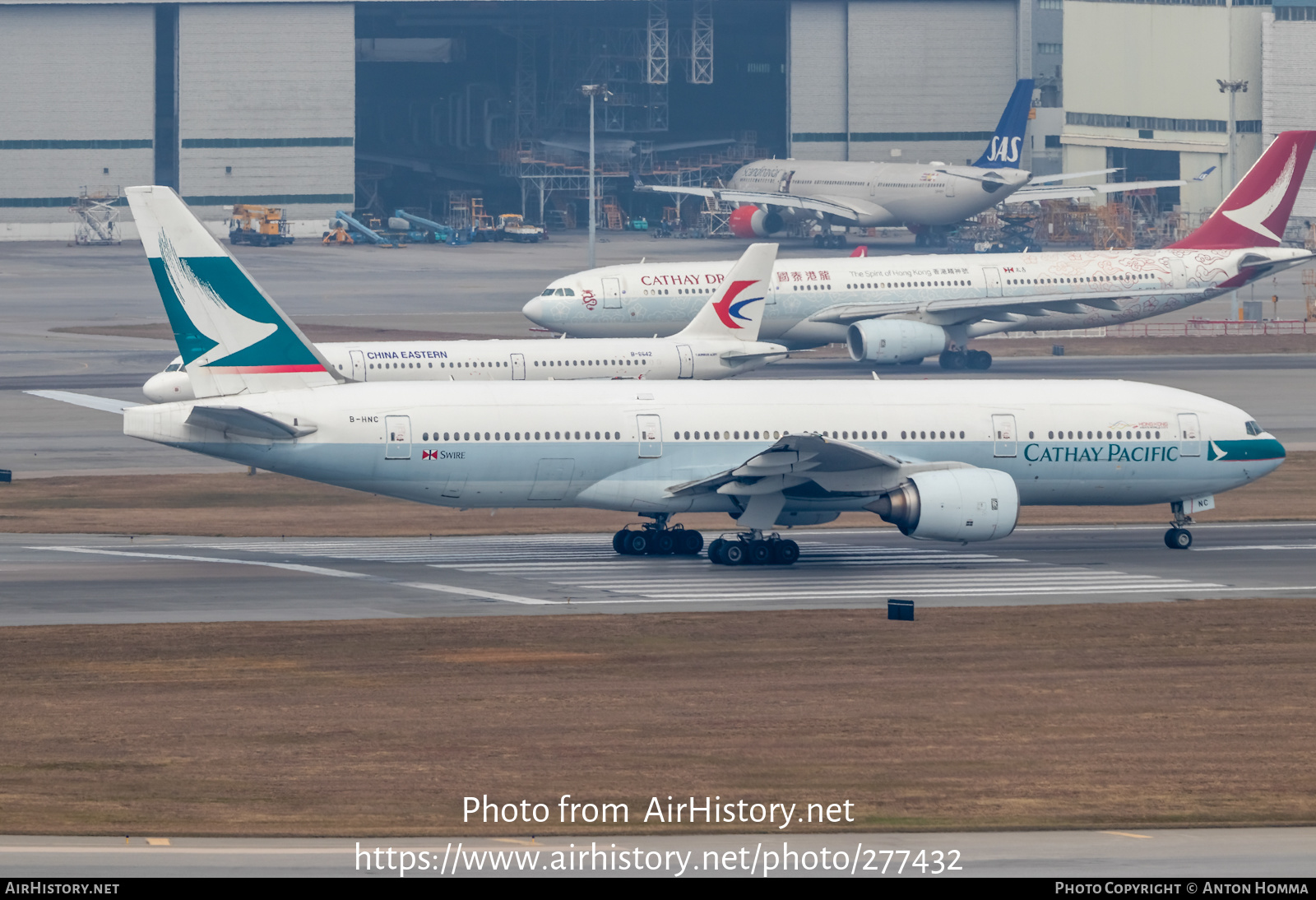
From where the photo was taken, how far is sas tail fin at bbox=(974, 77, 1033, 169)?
12912 centimetres

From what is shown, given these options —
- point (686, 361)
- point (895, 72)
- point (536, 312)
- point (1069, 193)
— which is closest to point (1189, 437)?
point (686, 361)

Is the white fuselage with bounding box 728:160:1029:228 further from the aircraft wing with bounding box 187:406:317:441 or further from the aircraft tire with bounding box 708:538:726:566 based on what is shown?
the aircraft wing with bounding box 187:406:317:441

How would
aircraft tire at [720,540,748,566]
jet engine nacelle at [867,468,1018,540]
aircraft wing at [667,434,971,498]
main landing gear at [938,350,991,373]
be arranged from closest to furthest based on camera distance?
jet engine nacelle at [867,468,1018,540], aircraft wing at [667,434,971,498], aircraft tire at [720,540,748,566], main landing gear at [938,350,991,373]

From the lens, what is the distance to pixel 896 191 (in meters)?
139

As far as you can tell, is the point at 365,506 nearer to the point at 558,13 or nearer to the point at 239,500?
the point at 239,500

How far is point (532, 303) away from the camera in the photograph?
266ft

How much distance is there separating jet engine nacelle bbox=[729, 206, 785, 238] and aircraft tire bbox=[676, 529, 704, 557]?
10437cm

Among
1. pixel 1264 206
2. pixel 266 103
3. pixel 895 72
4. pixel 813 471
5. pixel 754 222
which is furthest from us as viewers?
pixel 895 72

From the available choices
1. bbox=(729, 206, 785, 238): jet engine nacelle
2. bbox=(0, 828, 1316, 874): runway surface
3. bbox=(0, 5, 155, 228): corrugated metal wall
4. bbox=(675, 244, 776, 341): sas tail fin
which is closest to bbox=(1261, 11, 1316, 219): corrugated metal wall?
bbox=(729, 206, 785, 238): jet engine nacelle

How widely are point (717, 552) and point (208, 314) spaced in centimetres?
1318

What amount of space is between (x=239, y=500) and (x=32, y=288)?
7152 centimetres

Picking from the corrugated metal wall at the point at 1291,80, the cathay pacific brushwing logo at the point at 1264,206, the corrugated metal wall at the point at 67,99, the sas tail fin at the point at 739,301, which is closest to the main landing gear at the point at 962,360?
the cathay pacific brushwing logo at the point at 1264,206

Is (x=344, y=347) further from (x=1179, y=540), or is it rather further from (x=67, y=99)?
(x=67, y=99)
